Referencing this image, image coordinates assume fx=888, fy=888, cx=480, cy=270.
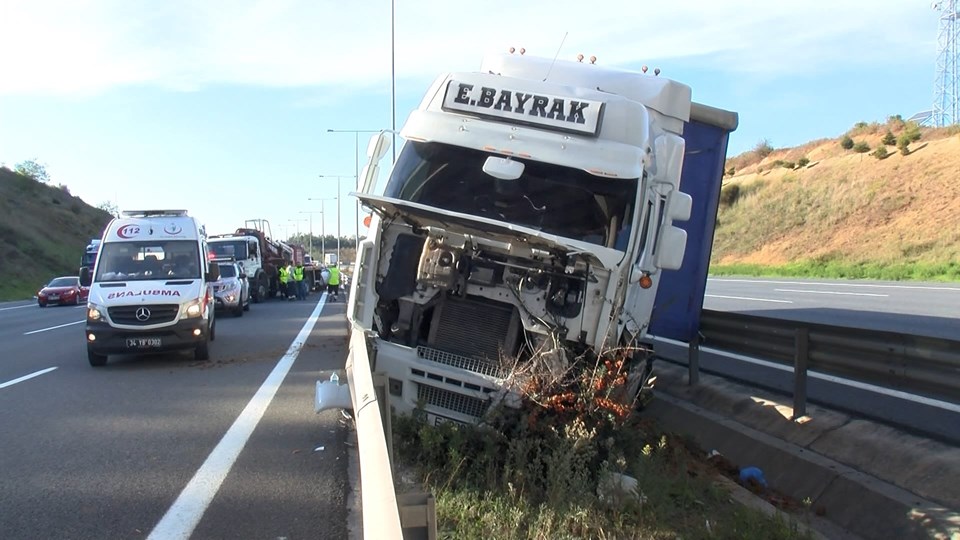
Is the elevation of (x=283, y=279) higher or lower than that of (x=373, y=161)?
lower

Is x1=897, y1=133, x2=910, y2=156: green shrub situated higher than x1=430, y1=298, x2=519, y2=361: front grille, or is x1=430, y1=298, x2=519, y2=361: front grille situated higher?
x1=897, y1=133, x2=910, y2=156: green shrub

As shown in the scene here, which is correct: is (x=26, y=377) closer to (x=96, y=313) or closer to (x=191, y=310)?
(x=96, y=313)

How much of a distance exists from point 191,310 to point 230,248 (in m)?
23.3

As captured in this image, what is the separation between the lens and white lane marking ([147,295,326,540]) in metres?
5.72

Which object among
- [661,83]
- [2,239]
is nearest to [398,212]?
[661,83]

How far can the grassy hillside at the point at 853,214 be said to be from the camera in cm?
4044

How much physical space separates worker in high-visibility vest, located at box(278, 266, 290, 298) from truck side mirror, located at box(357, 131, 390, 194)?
3460 cm

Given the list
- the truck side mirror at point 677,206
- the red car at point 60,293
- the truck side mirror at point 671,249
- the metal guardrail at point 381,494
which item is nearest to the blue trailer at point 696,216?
the truck side mirror at point 677,206

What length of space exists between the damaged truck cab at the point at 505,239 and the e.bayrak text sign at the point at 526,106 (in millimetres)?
12

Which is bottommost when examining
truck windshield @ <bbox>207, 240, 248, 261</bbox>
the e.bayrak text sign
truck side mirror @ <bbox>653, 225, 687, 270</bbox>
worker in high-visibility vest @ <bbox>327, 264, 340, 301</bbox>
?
worker in high-visibility vest @ <bbox>327, 264, 340, 301</bbox>

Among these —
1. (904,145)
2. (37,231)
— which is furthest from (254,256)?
(37,231)

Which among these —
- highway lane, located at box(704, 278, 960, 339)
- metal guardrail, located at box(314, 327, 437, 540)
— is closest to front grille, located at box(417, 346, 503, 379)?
metal guardrail, located at box(314, 327, 437, 540)

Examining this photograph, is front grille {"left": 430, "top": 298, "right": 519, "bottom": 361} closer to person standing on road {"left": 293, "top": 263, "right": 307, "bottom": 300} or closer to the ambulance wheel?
the ambulance wheel

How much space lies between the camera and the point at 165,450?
7918 mm
